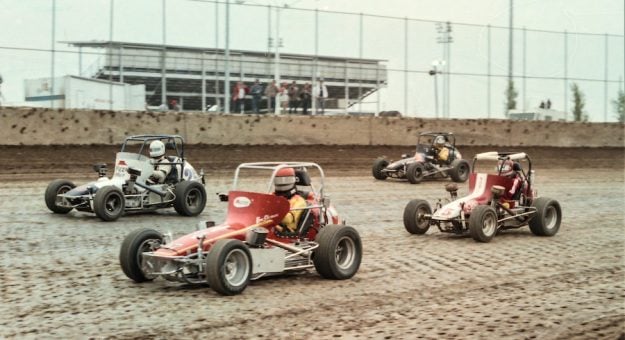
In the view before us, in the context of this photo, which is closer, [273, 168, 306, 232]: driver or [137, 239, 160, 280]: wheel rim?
[137, 239, 160, 280]: wheel rim

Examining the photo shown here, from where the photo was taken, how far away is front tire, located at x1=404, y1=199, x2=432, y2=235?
1245 centimetres

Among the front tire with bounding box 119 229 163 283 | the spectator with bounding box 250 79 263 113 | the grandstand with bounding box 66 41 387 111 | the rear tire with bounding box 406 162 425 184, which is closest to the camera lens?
the front tire with bounding box 119 229 163 283

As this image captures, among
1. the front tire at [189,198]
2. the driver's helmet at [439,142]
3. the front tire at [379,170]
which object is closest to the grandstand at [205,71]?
the front tire at [379,170]

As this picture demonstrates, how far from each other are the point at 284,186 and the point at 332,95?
1896 cm

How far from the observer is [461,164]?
22797mm

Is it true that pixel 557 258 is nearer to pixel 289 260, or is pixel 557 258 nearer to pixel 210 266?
pixel 289 260

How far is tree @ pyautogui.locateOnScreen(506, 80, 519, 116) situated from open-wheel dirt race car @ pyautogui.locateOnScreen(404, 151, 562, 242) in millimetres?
20105

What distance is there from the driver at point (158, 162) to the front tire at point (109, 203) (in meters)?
1.24

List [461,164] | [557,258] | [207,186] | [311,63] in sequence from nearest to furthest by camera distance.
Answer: [557,258]
[207,186]
[461,164]
[311,63]

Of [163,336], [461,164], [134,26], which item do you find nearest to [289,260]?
[163,336]

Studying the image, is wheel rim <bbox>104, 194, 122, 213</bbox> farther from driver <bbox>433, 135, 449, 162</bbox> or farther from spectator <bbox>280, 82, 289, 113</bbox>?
spectator <bbox>280, 82, 289, 113</bbox>

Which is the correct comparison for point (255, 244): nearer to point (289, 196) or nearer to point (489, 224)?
point (289, 196)

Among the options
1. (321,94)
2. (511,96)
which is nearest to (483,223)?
(321,94)

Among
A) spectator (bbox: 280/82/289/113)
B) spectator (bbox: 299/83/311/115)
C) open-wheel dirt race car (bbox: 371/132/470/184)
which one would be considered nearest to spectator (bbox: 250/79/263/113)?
spectator (bbox: 280/82/289/113)
